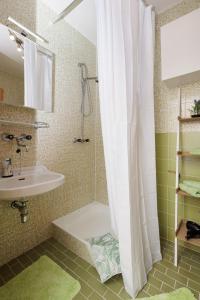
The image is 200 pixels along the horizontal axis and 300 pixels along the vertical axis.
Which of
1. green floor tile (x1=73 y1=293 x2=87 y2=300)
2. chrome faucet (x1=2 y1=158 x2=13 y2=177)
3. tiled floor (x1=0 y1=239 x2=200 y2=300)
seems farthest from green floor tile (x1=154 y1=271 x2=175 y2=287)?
chrome faucet (x1=2 y1=158 x2=13 y2=177)

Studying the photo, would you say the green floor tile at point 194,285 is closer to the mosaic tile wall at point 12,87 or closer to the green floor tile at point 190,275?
the green floor tile at point 190,275

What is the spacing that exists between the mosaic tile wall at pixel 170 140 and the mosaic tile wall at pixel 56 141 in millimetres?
938

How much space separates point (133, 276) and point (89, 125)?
171 centimetres

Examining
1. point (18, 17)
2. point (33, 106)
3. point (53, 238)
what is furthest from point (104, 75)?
point (53, 238)

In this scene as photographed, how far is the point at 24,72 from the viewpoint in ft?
4.79

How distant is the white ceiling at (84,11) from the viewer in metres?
1.60

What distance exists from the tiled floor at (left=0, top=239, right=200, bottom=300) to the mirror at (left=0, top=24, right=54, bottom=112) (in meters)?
1.39

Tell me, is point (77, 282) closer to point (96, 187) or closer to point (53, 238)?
point (53, 238)

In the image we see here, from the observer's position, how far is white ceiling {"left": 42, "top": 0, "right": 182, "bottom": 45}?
5.25 feet

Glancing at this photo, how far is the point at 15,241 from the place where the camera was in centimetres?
148

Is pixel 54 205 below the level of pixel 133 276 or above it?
above

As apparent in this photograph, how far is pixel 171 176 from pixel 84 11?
196cm

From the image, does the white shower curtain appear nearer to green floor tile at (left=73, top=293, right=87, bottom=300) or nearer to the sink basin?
green floor tile at (left=73, top=293, right=87, bottom=300)

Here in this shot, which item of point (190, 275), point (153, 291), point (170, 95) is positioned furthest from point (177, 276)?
point (170, 95)
